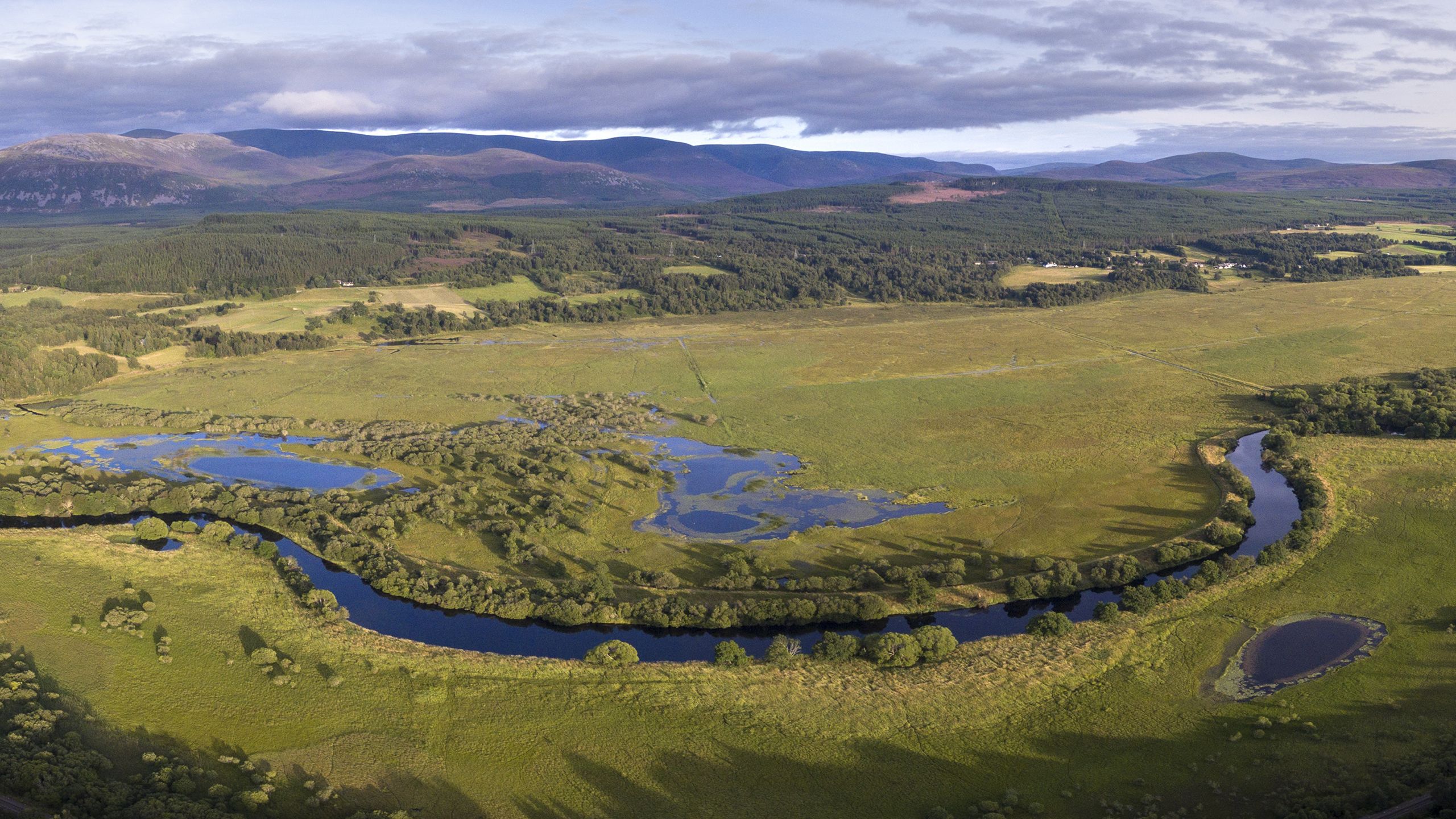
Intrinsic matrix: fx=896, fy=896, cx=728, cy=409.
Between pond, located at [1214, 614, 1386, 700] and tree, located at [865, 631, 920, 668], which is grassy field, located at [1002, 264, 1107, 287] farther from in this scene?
tree, located at [865, 631, 920, 668]

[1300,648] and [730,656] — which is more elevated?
[1300,648]

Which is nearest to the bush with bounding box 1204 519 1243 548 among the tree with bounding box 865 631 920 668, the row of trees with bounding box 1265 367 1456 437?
the row of trees with bounding box 1265 367 1456 437

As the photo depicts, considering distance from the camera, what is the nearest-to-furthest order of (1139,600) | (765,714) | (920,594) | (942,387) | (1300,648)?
(765,714) < (1300,648) < (1139,600) < (920,594) < (942,387)

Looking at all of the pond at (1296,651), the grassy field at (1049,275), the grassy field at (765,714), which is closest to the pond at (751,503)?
the grassy field at (765,714)

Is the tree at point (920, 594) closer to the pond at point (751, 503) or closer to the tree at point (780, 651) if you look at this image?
the tree at point (780, 651)

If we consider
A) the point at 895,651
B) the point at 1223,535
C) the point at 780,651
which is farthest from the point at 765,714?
the point at 1223,535

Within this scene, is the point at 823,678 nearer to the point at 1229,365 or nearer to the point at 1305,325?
the point at 1229,365

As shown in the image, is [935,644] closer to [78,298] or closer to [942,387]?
[942,387]
